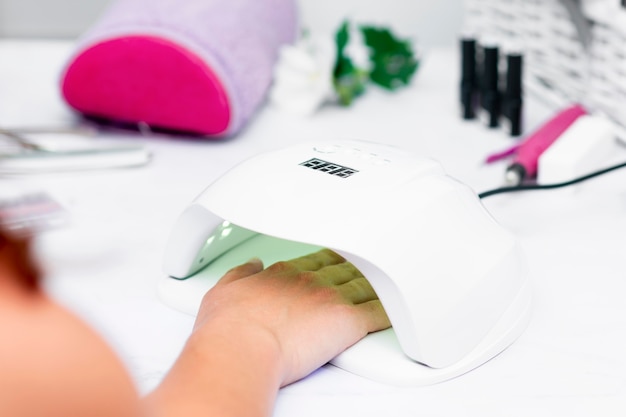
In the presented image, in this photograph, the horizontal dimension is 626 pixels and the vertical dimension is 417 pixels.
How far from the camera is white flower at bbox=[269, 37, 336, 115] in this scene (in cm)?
89

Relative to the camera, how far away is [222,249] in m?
0.55

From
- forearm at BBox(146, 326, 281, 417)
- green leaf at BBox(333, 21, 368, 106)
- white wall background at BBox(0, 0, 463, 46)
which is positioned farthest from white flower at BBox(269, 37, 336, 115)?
forearm at BBox(146, 326, 281, 417)

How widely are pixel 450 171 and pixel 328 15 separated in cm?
58

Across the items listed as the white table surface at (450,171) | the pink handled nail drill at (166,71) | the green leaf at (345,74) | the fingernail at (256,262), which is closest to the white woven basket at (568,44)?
the white table surface at (450,171)

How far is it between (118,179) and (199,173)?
0.07m

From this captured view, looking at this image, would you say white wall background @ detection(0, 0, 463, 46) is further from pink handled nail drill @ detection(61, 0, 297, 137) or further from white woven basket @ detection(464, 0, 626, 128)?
pink handled nail drill @ detection(61, 0, 297, 137)

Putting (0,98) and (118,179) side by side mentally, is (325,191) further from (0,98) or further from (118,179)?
(0,98)

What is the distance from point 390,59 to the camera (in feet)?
3.21

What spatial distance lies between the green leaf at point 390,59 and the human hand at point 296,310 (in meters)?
0.51

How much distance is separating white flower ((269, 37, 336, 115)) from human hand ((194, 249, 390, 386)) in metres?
0.42

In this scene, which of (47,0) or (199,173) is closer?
(199,173)

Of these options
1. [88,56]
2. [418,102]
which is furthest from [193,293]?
[418,102]

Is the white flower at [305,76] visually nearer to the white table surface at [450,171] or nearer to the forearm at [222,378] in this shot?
the white table surface at [450,171]

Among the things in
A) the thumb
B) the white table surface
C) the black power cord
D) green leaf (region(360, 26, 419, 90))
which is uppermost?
green leaf (region(360, 26, 419, 90))
